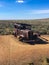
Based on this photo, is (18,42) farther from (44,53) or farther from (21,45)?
(44,53)

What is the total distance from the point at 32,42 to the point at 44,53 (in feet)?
13.7

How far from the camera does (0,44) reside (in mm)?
18391

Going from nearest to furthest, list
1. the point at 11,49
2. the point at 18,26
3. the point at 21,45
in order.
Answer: the point at 11,49 < the point at 21,45 < the point at 18,26

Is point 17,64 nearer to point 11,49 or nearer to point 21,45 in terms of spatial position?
point 11,49

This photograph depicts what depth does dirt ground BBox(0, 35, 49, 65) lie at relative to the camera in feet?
44.5

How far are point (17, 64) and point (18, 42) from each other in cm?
631

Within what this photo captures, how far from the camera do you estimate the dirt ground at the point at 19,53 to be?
13549 millimetres

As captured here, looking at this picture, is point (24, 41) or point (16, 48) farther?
point (24, 41)

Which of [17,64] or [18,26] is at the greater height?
[18,26]

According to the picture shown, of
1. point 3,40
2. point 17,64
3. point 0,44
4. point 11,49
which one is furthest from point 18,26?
point 17,64

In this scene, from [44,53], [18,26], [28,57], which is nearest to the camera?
[28,57]

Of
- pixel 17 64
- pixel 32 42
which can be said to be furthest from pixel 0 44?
pixel 17 64

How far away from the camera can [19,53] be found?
1542 cm

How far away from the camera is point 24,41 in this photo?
19.3 meters
